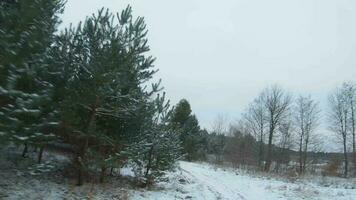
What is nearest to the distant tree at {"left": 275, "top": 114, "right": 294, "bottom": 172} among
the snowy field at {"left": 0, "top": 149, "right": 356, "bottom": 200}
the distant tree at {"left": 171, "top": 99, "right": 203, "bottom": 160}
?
the distant tree at {"left": 171, "top": 99, "right": 203, "bottom": 160}

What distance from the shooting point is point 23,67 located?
9758mm

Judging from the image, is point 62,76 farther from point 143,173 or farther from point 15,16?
point 143,173

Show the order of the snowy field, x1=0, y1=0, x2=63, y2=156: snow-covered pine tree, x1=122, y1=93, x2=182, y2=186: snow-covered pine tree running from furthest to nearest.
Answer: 1. x1=122, y1=93, x2=182, y2=186: snow-covered pine tree
2. the snowy field
3. x1=0, y1=0, x2=63, y2=156: snow-covered pine tree

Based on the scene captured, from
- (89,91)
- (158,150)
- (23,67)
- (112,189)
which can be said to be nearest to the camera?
Result: (23,67)

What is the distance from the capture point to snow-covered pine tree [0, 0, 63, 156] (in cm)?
929

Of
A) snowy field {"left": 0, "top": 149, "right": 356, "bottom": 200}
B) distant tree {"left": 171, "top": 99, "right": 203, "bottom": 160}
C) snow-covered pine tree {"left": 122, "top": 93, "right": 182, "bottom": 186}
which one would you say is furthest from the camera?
distant tree {"left": 171, "top": 99, "right": 203, "bottom": 160}

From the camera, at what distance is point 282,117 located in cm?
5900

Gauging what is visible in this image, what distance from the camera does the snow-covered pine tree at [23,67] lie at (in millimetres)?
9289

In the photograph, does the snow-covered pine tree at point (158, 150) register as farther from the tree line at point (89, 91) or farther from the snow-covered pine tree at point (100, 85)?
the snow-covered pine tree at point (100, 85)

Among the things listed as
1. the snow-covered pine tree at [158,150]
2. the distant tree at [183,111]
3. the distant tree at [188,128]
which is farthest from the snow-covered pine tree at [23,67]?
the distant tree at [183,111]

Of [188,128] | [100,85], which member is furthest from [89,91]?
[188,128]

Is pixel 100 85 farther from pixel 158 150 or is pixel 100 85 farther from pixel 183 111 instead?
pixel 183 111

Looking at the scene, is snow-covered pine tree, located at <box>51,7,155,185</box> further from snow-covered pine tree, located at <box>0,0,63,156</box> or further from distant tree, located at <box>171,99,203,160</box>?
distant tree, located at <box>171,99,203,160</box>

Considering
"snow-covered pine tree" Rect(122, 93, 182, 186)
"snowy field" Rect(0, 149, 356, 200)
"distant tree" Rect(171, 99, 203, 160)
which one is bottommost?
"snowy field" Rect(0, 149, 356, 200)
